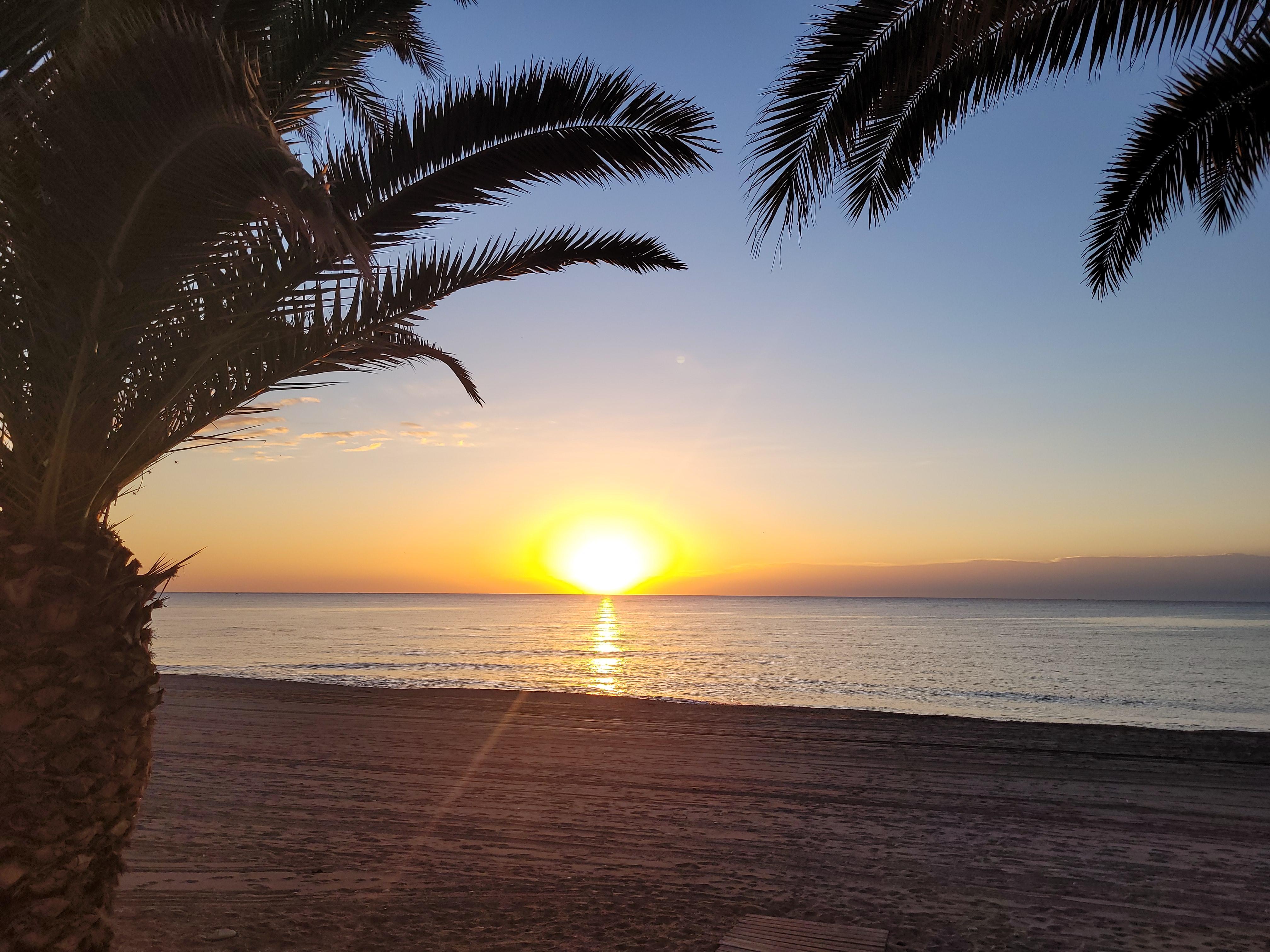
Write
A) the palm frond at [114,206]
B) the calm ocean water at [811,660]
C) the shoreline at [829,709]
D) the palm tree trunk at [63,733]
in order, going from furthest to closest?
1. the calm ocean water at [811,660]
2. the shoreline at [829,709]
3. the palm tree trunk at [63,733]
4. the palm frond at [114,206]

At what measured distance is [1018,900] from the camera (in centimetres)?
496

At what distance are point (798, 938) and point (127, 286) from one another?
449cm

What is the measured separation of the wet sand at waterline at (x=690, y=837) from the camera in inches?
178

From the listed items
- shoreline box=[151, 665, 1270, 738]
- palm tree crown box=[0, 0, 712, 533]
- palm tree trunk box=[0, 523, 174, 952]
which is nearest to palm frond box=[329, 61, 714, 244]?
palm tree crown box=[0, 0, 712, 533]

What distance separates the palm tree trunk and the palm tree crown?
28 centimetres

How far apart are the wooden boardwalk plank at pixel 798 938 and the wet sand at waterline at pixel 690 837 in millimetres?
137

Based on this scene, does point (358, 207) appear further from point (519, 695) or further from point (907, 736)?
point (519, 695)

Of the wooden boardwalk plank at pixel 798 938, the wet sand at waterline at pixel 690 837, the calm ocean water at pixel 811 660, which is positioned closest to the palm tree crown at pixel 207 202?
the wet sand at waterline at pixel 690 837

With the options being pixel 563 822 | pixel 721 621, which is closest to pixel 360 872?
pixel 563 822

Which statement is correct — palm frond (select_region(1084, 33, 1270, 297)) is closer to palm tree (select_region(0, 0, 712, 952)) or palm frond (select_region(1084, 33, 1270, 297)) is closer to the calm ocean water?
palm tree (select_region(0, 0, 712, 952))

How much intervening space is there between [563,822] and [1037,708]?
58.8 ft

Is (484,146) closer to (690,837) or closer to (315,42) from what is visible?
(315,42)

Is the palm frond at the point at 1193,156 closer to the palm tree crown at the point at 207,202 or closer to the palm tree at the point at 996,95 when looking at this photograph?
the palm tree at the point at 996,95

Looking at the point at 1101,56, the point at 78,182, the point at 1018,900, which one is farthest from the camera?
the point at 1018,900
